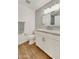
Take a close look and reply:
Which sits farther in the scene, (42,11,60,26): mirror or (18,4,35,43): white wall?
(18,4,35,43): white wall

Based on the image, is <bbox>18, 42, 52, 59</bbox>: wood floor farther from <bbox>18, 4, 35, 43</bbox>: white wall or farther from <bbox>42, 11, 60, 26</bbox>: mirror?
<bbox>18, 4, 35, 43</bbox>: white wall

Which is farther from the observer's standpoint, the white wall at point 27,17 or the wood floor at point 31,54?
the white wall at point 27,17

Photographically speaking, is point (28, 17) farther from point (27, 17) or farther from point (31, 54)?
point (31, 54)

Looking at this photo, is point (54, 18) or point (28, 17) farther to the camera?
point (28, 17)

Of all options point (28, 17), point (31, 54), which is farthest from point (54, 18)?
point (28, 17)

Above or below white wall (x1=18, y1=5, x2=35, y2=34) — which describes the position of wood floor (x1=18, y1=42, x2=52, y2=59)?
below

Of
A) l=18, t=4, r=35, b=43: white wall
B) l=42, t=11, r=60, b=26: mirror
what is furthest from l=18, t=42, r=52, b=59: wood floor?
l=18, t=4, r=35, b=43: white wall

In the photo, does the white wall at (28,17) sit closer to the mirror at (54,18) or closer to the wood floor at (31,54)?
the wood floor at (31,54)

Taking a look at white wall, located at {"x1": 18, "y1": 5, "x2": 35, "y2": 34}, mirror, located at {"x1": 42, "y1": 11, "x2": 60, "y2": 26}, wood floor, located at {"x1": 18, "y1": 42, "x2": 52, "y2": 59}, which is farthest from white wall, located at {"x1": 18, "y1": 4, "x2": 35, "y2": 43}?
mirror, located at {"x1": 42, "y1": 11, "x2": 60, "y2": 26}

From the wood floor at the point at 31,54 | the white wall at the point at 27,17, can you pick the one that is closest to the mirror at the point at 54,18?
the wood floor at the point at 31,54

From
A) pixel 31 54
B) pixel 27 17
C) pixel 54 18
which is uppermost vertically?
pixel 27 17
